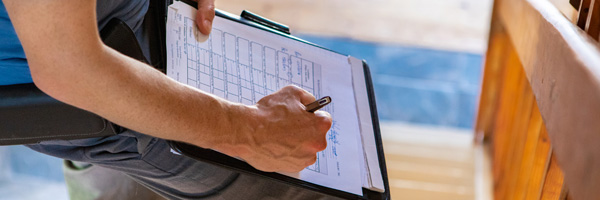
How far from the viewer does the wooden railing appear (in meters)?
0.56

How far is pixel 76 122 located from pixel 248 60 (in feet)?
0.88

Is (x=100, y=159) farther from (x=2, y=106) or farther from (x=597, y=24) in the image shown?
(x=597, y=24)

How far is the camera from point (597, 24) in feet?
2.53

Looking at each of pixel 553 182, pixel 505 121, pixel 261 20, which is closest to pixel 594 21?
pixel 553 182

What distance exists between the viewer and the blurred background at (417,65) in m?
2.08

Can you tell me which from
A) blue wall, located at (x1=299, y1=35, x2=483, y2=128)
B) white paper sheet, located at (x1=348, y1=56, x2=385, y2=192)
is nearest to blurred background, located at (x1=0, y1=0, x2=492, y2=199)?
blue wall, located at (x1=299, y1=35, x2=483, y2=128)

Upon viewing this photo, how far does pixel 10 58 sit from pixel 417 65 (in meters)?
2.48

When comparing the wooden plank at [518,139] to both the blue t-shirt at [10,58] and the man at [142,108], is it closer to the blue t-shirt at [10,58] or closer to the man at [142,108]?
the man at [142,108]

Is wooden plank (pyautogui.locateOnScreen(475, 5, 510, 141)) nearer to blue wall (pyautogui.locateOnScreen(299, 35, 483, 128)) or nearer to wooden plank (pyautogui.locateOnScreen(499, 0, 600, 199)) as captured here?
blue wall (pyautogui.locateOnScreen(299, 35, 483, 128))

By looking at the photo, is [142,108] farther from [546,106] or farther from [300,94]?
[546,106]

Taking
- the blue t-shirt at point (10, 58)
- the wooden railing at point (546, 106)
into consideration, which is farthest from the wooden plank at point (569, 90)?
the blue t-shirt at point (10, 58)

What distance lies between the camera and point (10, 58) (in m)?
0.79

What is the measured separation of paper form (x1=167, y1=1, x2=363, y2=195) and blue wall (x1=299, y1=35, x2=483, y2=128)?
168 centimetres

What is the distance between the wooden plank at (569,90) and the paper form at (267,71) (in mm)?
257
